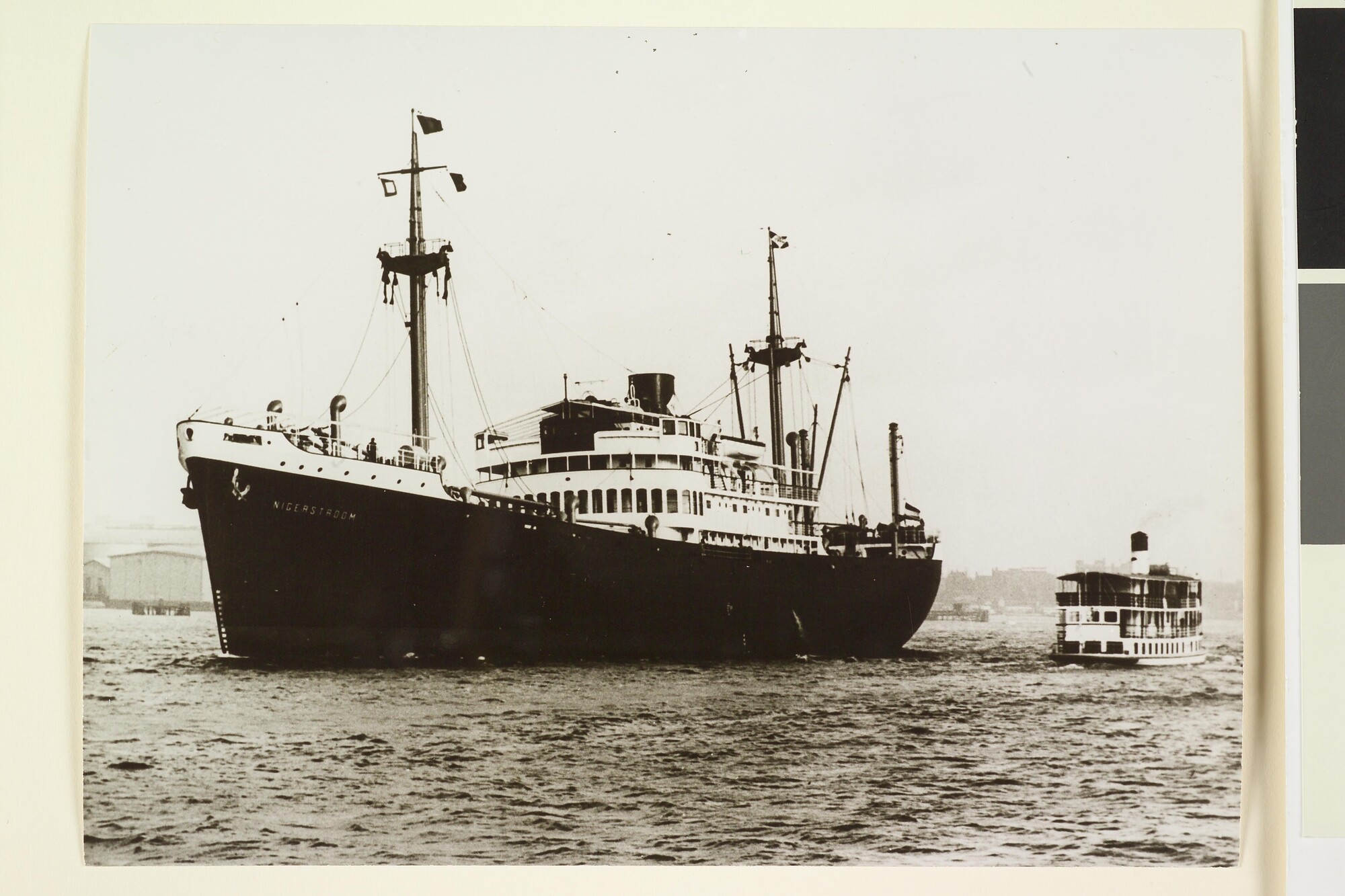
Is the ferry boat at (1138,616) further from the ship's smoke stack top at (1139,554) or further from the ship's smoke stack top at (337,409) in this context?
the ship's smoke stack top at (337,409)

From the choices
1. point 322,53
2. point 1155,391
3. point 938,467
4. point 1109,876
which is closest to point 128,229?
point 322,53

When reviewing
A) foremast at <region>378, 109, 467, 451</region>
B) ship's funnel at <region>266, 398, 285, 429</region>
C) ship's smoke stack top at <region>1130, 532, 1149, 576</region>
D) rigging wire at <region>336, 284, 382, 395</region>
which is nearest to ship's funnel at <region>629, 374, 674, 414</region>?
foremast at <region>378, 109, 467, 451</region>

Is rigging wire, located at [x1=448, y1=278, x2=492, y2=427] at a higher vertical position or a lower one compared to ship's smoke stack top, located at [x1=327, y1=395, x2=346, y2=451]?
higher

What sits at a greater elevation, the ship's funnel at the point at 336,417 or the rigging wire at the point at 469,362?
the rigging wire at the point at 469,362

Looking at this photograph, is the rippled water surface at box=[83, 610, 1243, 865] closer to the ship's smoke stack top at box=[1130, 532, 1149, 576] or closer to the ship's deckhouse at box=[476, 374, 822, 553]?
the ship's smoke stack top at box=[1130, 532, 1149, 576]

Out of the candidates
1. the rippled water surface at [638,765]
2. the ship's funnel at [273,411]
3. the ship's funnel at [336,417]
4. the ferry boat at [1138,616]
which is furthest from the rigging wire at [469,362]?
the ferry boat at [1138,616]

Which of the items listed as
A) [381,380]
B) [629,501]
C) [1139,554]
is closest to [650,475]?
[629,501]
